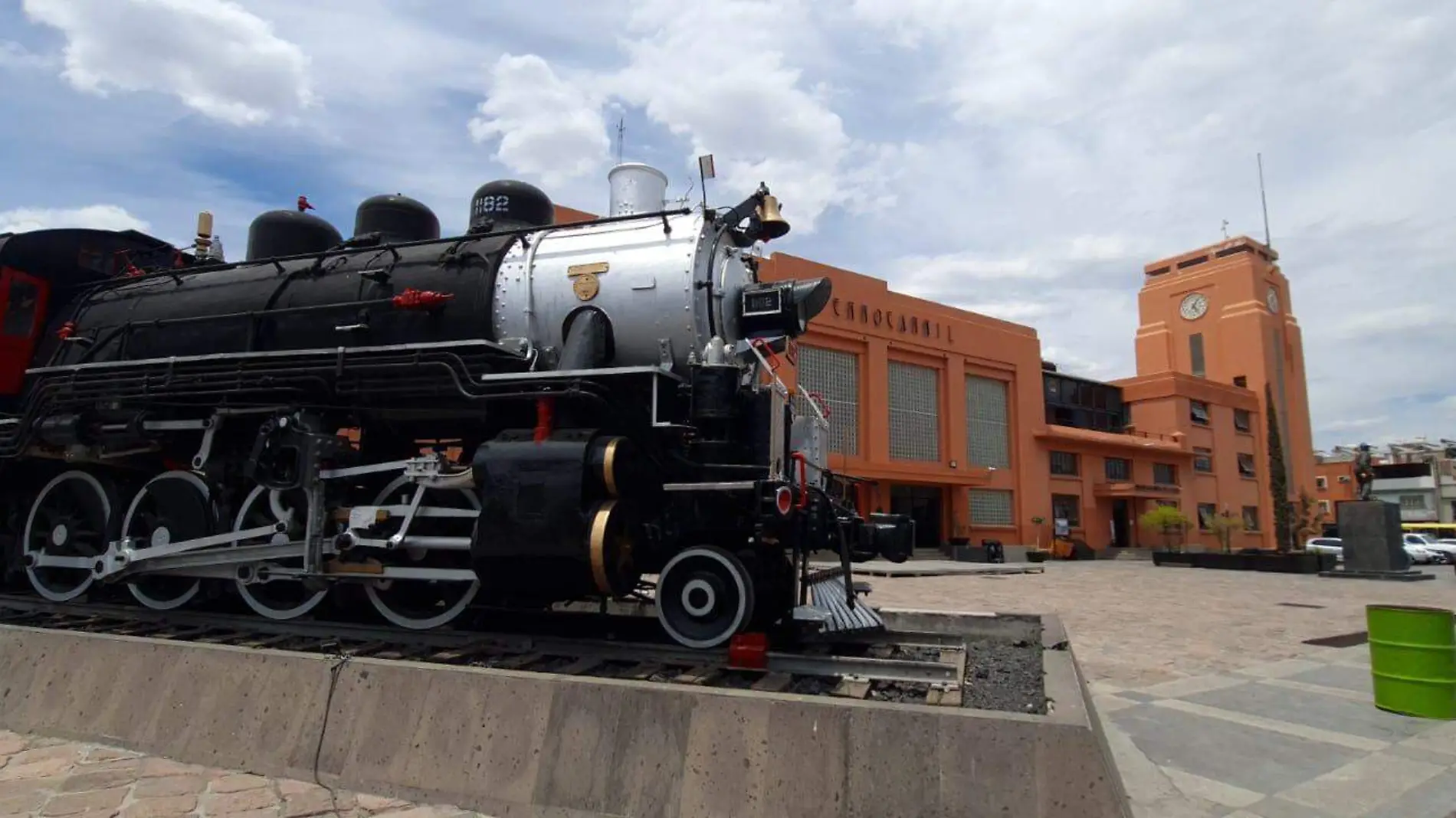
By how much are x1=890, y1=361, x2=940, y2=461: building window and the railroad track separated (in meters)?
22.5

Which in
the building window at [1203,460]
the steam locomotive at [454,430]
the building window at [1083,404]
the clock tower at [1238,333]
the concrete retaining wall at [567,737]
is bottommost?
the concrete retaining wall at [567,737]

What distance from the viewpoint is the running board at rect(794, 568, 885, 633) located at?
17.7 ft

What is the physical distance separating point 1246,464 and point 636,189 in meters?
48.5

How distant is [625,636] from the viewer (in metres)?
5.97

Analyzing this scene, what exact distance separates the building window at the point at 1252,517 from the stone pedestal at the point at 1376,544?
23457 millimetres

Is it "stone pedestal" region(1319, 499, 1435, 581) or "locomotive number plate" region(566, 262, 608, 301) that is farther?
"stone pedestal" region(1319, 499, 1435, 581)

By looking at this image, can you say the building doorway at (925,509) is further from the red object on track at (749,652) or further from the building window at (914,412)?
the red object on track at (749,652)

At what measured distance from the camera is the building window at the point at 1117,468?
36625 mm

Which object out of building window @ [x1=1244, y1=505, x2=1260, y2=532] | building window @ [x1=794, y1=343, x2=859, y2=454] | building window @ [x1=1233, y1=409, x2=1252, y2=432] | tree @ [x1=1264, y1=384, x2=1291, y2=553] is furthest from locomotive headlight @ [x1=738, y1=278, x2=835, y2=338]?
building window @ [x1=1244, y1=505, x2=1260, y2=532]

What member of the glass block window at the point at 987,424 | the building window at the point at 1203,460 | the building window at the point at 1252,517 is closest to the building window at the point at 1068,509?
the glass block window at the point at 987,424

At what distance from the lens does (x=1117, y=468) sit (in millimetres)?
37281

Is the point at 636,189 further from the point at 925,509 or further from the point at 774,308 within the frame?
the point at 925,509

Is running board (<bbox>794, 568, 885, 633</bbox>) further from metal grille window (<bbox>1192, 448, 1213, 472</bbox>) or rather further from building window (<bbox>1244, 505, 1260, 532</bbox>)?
building window (<bbox>1244, 505, 1260, 532</bbox>)

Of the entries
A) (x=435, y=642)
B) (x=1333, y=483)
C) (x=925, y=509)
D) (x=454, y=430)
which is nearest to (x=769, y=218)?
(x=454, y=430)
